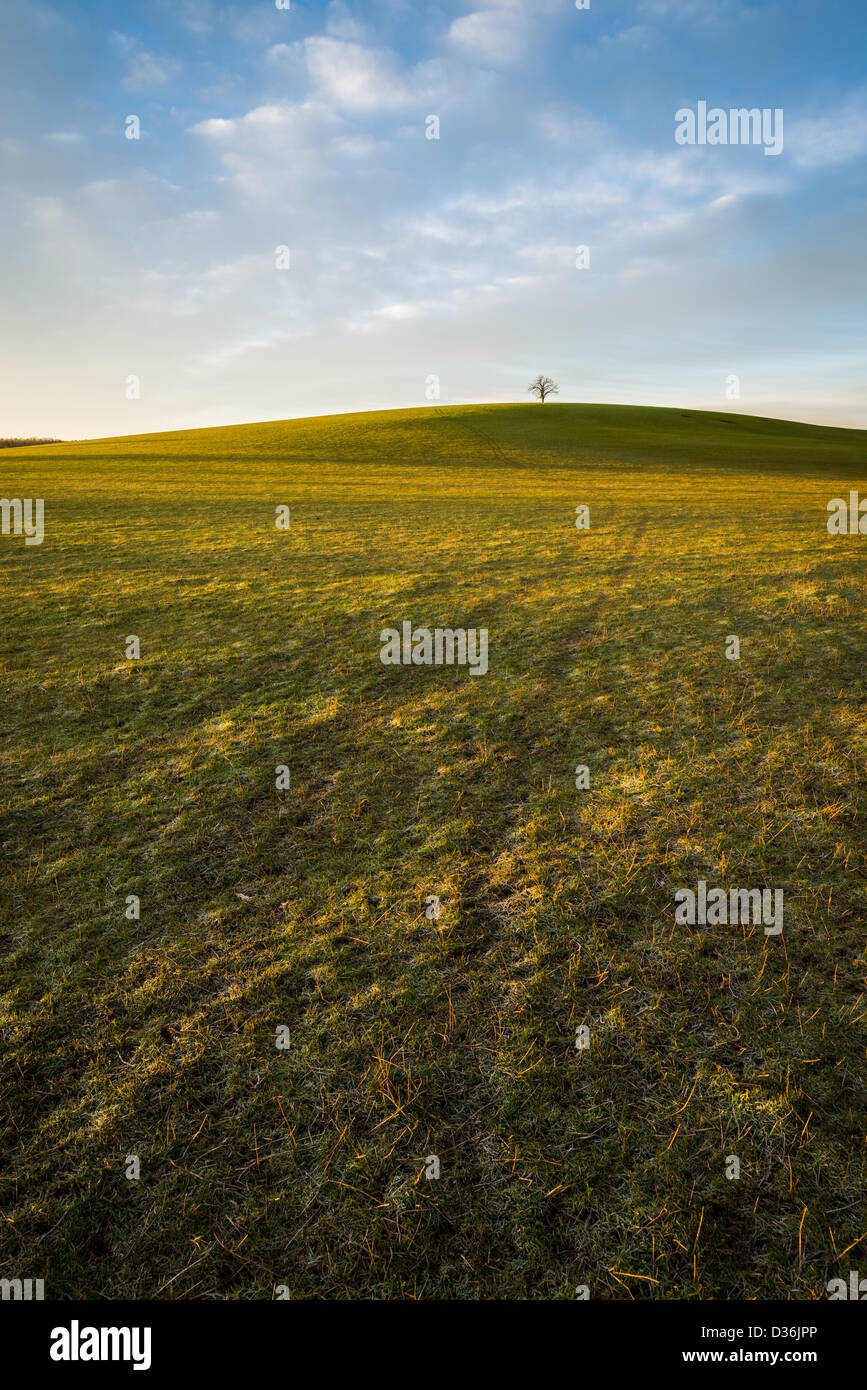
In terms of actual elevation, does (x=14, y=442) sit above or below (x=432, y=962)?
above

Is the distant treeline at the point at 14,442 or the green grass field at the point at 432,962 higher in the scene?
the distant treeline at the point at 14,442

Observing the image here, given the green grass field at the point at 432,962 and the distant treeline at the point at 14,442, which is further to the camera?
the distant treeline at the point at 14,442

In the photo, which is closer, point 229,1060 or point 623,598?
point 229,1060

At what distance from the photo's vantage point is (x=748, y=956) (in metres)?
5.45

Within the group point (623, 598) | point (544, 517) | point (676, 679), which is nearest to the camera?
point (676, 679)

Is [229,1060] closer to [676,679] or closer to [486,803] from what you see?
[486,803]

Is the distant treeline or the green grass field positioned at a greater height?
the distant treeline

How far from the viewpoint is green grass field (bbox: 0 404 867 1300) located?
3.70 meters

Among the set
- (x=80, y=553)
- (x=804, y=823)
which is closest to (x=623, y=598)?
(x=804, y=823)

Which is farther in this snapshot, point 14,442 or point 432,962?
point 14,442

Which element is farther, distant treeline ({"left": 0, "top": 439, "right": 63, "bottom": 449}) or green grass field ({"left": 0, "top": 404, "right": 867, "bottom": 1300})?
distant treeline ({"left": 0, "top": 439, "right": 63, "bottom": 449})

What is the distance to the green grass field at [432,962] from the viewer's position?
3.70 metres

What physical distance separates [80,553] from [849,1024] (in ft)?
79.5

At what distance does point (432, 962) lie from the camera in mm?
5477
